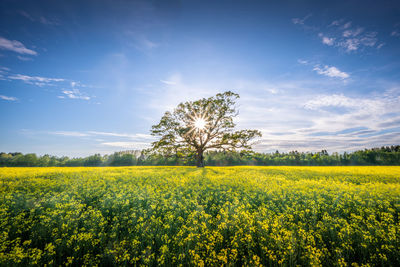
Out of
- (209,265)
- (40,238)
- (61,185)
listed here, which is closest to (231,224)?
(209,265)

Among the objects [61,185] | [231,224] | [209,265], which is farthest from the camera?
[61,185]

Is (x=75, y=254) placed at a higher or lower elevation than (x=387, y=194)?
lower

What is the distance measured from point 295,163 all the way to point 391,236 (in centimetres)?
8795

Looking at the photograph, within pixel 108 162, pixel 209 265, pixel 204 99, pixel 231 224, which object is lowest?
pixel 108 162

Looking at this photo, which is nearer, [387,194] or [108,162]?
[387,194]

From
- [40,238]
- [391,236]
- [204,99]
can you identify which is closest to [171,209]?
[40,238]

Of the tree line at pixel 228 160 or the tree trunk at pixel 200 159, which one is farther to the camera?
the tree line at pixel 228 160

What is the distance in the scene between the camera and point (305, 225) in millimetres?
5156

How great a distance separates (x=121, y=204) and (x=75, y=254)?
2.50m

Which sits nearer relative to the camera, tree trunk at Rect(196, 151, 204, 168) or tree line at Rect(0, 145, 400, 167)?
tree trunk at Rect(196, 151, 204, 168)

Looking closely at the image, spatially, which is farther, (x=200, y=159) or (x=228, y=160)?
(x=228, y=160)

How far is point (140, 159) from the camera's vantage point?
75.9 metres

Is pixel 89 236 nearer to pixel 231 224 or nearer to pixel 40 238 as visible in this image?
pixel 40 238

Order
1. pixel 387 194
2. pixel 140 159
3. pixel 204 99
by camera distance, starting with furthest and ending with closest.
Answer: pixel 140 159, pixel 204 99, pixel 387 194
